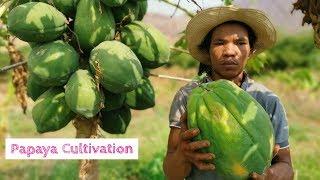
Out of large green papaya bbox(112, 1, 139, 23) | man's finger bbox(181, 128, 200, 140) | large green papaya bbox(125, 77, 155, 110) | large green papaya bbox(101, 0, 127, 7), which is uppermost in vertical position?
large green papaya bbox(101, 0, 127, 7)

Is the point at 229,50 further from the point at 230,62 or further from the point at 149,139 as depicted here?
the point at 149,139

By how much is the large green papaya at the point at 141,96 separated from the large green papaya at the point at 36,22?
429 millimetres

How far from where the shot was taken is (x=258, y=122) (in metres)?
2.01

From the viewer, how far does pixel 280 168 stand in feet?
7.45

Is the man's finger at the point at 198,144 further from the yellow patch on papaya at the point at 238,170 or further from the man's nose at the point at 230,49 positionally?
the man's nose at the point at 230,49

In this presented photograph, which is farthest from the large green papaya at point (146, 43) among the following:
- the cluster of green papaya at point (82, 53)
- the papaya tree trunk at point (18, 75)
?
the papaya tree trunk at point (18, 75)

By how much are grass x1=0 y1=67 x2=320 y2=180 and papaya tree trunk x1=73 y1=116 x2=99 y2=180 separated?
4.99 feet

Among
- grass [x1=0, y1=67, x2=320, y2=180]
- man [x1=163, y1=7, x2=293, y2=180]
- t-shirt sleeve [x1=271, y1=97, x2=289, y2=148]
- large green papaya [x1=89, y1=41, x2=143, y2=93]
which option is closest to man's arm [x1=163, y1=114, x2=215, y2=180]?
man [x1=163, y1=7, x2=293, y2=180]

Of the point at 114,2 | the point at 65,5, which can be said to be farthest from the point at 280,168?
the point at 65,5

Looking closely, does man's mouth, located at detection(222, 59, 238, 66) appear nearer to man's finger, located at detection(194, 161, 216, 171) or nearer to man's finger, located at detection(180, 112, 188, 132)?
man's finger, located at detection(180, 112, 188, 132)

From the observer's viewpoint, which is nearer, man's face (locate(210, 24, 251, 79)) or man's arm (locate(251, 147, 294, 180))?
man's arm (locate(251, 147, 294, 180))

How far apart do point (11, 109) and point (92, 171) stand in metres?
10.1

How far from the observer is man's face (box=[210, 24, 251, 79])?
2365 millimetres

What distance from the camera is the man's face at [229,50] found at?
2365mm
